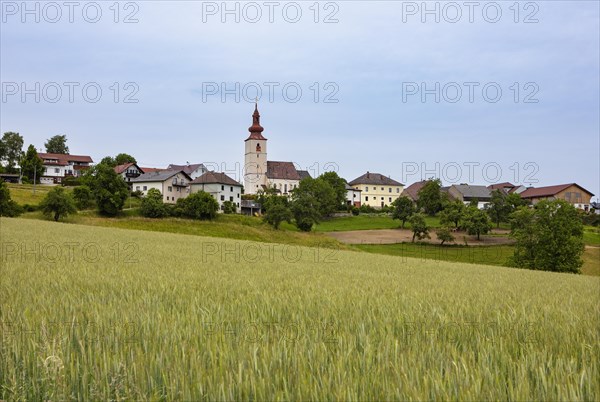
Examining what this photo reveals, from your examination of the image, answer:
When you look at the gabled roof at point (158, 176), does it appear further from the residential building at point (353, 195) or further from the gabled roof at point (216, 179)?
the residential building at point (353, 195)

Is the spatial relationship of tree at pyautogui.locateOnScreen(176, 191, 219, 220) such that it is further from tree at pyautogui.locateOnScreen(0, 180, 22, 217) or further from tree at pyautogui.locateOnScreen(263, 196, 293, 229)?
tree at pyautogui.locateOnScreen(0, 180, 22, 217)

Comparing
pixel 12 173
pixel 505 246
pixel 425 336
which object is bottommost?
pixel 505 246

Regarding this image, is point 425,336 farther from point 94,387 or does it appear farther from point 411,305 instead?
point 94,387

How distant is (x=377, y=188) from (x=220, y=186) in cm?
8142

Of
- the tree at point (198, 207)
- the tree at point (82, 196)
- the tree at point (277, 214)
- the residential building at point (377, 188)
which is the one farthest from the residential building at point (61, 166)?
the residential building at point (377, 188)

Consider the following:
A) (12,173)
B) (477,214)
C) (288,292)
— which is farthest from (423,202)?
(288,292)

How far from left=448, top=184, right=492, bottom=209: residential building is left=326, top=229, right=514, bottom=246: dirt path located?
64112mm

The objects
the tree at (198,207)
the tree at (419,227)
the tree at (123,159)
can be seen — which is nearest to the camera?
the tree at (198,207)

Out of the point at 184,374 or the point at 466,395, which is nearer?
the point at 466,395

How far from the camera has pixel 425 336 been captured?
520cm

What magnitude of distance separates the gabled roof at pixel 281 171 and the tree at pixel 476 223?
78.4 meters

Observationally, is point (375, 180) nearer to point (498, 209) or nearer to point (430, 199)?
point (430, 199)

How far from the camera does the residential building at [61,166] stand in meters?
144

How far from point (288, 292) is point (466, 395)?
6174 millimetres
